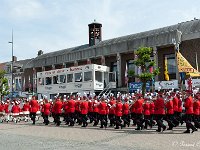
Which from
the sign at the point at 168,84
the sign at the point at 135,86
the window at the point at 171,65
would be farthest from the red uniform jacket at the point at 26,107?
the window at the point at 171,65

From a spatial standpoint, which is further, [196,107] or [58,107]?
[58,107]

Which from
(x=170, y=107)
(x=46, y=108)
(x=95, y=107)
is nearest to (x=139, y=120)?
(x=170, y=107)

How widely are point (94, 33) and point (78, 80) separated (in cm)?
1071

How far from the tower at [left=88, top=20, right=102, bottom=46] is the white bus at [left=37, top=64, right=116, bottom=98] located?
27.1 ft

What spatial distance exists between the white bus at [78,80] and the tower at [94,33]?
8265 mm

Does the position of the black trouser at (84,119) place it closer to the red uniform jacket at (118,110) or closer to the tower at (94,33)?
the red uniform jacket at (118,110)

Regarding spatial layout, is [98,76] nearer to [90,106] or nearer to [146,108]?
[90,106]

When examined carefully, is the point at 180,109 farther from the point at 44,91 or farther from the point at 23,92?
the point at 23,92

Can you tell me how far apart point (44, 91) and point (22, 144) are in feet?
102

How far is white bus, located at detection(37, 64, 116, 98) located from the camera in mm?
36375

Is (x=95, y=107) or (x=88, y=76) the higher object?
(x=88, y=76)

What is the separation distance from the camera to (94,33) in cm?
4612

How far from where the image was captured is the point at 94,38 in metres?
45.8

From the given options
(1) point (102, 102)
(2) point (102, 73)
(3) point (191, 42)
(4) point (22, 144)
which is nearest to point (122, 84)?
(2) point (102, 73)
